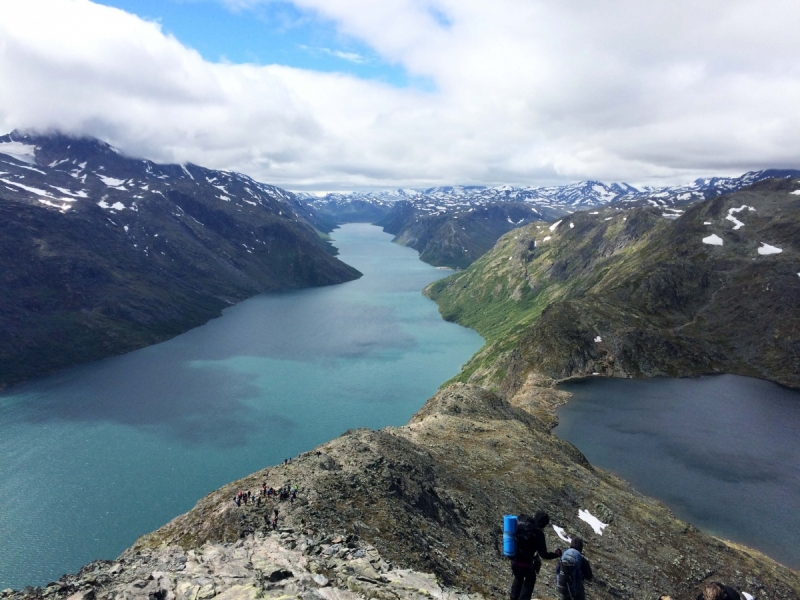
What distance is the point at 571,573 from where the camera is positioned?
15.8m

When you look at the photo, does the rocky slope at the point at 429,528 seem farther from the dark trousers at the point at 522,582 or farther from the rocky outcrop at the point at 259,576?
the dark trousers at the point at 522,582

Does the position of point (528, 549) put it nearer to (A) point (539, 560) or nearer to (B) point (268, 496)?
(A) point (539, 560)

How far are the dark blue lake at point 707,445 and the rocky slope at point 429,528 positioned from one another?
11.9 m

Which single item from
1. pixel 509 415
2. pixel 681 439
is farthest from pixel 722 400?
pixel 509 415

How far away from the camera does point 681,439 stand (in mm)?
92312

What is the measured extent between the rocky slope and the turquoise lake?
61402 mm

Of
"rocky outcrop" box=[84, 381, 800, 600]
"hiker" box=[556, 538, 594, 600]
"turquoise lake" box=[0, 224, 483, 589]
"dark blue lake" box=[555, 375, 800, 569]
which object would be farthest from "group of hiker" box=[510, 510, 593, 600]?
"turquoise lake" box=[0, 224, 483, 589]

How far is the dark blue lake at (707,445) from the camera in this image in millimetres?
69000

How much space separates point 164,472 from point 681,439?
382ft

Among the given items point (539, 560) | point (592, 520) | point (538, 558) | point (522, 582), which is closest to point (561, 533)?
point (592, 520)

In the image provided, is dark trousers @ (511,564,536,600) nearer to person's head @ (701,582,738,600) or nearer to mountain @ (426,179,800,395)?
person's head @ (701,582,738,600)

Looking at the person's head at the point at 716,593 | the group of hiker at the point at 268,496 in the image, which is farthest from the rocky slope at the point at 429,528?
the person's head at the point at 716,593

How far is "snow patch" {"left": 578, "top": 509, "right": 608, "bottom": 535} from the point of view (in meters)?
50.9

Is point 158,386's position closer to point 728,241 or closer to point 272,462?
point 272,462
